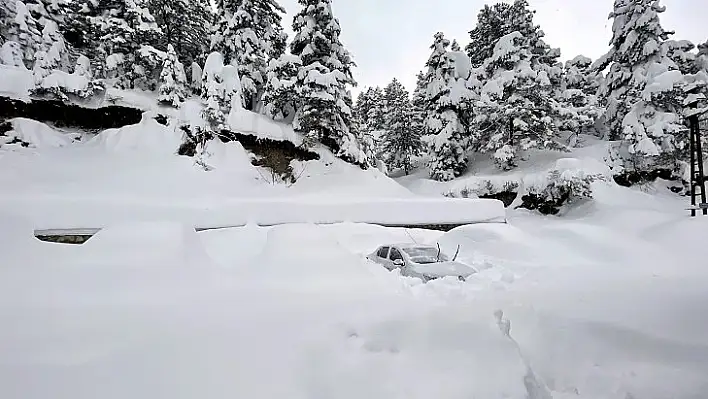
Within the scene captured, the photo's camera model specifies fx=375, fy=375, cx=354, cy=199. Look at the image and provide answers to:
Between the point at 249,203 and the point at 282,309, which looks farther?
the point at 249,203

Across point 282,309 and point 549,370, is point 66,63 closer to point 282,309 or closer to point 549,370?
point 282,309

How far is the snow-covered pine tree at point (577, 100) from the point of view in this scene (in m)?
21.1

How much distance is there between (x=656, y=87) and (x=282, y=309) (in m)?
21.0

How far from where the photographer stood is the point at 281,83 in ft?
58.1

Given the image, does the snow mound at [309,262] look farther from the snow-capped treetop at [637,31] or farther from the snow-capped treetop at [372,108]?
the snow-capped treetop at [372,108]

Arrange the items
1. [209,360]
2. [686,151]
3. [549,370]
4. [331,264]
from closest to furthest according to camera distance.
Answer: [209,360], [549,370], [331,264], [686,151]

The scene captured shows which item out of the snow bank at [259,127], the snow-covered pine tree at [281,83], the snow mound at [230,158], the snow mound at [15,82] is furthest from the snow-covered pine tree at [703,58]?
the snow mound at [15,82]

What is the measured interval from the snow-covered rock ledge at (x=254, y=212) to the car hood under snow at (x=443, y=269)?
588cm

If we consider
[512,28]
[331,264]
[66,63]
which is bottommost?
[331,264]

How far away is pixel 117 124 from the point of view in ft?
53.4

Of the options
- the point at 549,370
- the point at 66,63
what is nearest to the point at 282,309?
the point at 549,370

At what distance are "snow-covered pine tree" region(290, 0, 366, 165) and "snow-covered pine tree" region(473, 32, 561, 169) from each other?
7.94 meters

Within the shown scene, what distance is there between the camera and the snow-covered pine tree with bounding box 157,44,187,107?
55.2ft

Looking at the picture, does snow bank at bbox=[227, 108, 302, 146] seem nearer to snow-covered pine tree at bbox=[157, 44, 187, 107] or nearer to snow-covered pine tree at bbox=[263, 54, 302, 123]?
snow-covered pine tree at bbox=[263, 54, 302, 123]
